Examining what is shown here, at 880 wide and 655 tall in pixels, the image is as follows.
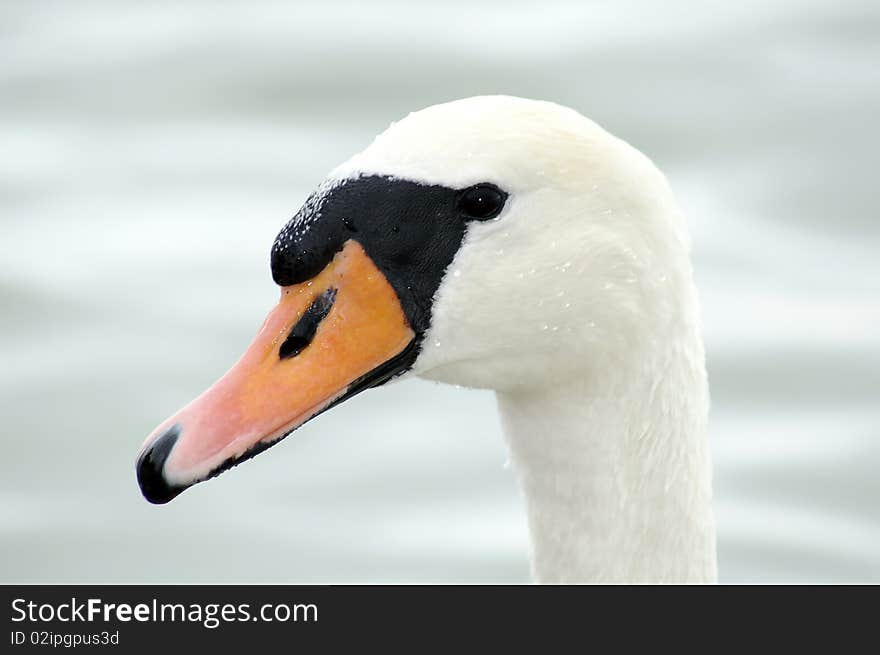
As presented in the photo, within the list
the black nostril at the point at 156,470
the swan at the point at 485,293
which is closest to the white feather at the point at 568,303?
the swan at the point at 485,293

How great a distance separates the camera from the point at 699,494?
454 centimetres

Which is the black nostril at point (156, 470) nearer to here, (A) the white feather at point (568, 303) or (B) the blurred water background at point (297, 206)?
(A) the white feather at point (568, 303)

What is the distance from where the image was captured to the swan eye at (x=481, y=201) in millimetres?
4188

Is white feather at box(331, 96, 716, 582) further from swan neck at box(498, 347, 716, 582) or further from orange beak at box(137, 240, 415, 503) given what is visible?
orange beak at box(137, 240, 415, 503)

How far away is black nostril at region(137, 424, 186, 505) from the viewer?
4.04 meters

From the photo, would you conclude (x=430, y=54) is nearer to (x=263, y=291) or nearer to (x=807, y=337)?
(x=263, y=291)

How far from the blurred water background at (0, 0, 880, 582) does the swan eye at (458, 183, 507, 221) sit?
2.68m

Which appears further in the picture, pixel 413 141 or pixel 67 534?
pixel 67 534

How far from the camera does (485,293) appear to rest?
4262 millimetres

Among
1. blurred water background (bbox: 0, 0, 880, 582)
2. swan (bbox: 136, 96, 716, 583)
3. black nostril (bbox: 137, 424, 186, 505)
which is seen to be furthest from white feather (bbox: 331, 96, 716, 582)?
blurred water background (bbox: 0, 0, 880, 582)

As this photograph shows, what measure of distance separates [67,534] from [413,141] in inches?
128

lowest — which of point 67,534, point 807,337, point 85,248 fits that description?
point 67,534

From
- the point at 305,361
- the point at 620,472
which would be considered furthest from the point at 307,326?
the point at 620,472

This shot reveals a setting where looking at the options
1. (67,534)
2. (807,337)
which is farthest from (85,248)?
(807,337)
